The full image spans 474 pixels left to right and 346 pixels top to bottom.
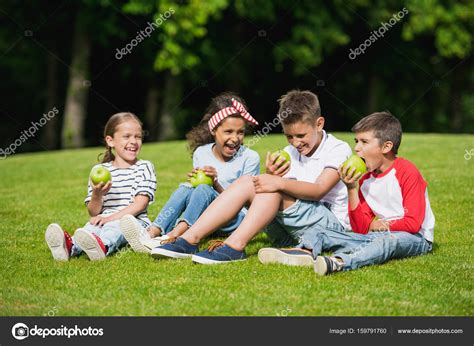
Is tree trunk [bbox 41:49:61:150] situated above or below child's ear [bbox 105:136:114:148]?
above

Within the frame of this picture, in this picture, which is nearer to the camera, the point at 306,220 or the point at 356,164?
the point at 356,164

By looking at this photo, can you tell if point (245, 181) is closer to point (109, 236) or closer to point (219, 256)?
point (219, 256)

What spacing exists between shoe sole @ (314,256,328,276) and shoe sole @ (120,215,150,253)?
1.51m

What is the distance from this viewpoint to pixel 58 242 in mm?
6004

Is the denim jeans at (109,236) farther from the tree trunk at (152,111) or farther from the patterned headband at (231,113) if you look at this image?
the tree trunk at (152,111)

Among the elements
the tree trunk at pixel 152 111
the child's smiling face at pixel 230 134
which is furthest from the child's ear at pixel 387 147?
the tree trunk at pixel 152 111

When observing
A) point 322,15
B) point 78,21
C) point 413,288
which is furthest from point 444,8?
point 413,288

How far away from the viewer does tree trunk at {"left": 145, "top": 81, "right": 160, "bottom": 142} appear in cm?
2444

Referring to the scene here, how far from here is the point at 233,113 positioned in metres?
6.38

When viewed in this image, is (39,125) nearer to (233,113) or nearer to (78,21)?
(78,21)

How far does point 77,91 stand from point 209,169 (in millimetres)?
16170

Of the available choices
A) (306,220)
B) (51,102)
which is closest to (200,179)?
(306,220)

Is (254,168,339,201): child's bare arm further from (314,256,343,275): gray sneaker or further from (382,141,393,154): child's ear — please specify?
(314,256,343,275): gray sneaker

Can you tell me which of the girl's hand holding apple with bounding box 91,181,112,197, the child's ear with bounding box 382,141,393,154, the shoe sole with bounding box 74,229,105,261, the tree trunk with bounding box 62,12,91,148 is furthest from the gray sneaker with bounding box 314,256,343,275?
the tree trunk with bounding box 62,12,91,148
